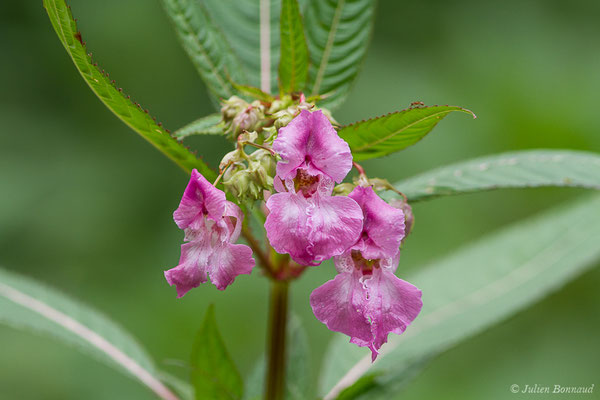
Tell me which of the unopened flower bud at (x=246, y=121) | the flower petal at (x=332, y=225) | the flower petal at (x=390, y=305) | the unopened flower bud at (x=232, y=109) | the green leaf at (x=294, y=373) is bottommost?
the green leaf at (x=294, y=373)

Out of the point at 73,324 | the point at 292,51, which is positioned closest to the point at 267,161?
the point at 292,51

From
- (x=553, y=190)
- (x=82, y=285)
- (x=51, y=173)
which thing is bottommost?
(x=553, y=190)

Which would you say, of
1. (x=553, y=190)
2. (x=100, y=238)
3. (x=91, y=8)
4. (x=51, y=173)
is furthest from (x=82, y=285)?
(x=553, y=190)

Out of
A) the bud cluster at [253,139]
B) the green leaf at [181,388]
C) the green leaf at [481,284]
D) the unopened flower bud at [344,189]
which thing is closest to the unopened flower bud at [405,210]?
the unopened flower bud at [344,189]

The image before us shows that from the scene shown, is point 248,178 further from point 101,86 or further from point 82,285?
point 82,285

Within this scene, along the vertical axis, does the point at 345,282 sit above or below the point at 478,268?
above

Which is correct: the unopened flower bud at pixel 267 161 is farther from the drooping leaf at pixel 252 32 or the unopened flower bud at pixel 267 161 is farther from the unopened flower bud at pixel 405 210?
the drooping leaf at pixel 252 32

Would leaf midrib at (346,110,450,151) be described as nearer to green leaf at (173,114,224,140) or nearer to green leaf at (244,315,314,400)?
green leaf at (173,114,224,140)
